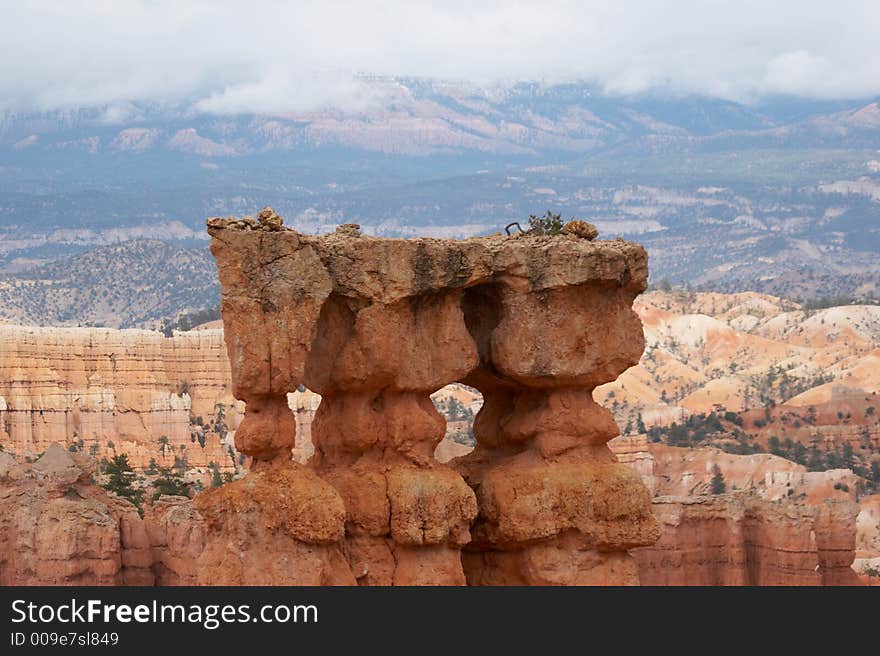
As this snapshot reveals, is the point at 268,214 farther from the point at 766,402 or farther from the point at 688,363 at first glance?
the point at 688,363

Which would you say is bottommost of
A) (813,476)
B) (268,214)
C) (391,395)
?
(813,476)

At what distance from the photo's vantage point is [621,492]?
30.9m

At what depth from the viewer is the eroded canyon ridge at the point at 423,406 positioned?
2789cm

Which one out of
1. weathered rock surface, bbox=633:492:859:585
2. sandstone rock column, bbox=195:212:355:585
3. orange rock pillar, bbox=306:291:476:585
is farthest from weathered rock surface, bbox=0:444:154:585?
weathered rock surface, bbox=633:492:859:585

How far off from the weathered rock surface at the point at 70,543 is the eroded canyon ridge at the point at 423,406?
737 centimetres

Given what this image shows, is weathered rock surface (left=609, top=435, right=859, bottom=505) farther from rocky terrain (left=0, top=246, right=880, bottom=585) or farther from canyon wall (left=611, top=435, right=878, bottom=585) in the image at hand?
canyon wall (left=611, top=435, right=878, bottom=585)

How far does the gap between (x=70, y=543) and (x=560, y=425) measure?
998 centimetres

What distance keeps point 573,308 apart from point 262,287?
537 cm

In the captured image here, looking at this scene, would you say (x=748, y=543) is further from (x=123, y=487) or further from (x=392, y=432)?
(x=123, y=487)

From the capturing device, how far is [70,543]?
119ft

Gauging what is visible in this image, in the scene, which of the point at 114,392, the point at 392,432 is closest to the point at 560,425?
the point at 392,432

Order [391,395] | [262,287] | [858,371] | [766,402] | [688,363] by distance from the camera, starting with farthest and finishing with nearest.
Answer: [688,363]
[858,371]
[766,402]
[391,395]
[262,287]
